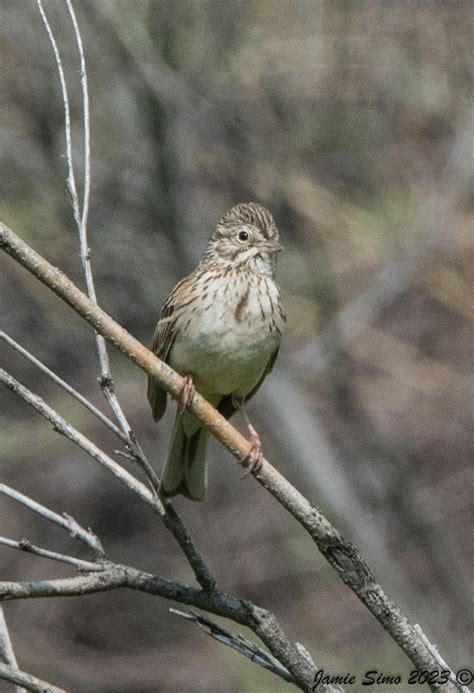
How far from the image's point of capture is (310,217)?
9.38m

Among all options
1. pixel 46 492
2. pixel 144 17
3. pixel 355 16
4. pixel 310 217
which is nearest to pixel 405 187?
pixel 310 217

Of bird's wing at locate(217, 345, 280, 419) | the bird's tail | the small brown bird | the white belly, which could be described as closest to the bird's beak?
the small brown bird

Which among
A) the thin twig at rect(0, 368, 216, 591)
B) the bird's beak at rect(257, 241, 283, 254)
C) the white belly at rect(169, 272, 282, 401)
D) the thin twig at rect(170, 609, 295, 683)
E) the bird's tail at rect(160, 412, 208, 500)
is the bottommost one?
the thin twig at rect(170, 609, 295, 683)

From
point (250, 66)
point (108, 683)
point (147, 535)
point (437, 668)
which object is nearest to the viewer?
point (437, 668)

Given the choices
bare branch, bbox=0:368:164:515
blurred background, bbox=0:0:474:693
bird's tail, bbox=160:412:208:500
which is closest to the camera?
bare branch, bbox=0:368:164:515

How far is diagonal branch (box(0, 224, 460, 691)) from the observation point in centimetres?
318

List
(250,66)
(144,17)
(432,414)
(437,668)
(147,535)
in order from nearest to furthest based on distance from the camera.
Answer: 1. (437,668)
2. (144,17)
3. (250,66)
4. (147,535)
5. (432,414)

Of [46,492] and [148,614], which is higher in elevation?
[46,492]

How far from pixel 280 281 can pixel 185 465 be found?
4525mm

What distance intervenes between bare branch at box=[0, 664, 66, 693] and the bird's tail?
4.51ft

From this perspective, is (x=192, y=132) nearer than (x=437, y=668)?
No

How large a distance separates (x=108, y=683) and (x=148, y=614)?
64 centimetres

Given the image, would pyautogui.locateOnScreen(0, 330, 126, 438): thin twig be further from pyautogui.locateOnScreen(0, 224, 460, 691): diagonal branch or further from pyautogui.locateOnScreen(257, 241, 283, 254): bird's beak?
pyautogui.locateOnScreen(257, 241, 283, 254): bird's beak

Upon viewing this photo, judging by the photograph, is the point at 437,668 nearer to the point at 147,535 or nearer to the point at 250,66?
the point at 250,66
